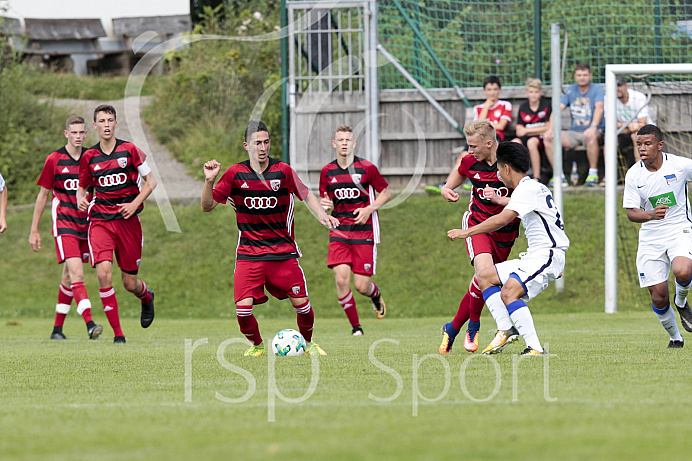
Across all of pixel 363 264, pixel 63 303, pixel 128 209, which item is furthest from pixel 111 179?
pixel 363 264

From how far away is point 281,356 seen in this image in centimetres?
812

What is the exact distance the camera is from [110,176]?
10.4m

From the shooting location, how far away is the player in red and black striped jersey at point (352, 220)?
11703mm

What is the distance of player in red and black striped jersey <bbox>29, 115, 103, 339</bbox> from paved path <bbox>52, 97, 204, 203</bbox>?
836cm

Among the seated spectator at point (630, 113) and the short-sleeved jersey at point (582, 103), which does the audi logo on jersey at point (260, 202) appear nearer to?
the seated spectator at point (630, 113)

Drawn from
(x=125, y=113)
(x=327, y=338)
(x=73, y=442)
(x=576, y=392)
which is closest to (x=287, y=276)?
(x=327, y=338)

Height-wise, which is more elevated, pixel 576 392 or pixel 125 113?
pixel 125 113

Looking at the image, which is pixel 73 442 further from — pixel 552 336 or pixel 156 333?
pixel 156 333

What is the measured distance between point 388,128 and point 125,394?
14323 mm

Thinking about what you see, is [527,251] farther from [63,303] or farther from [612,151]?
[63,303]

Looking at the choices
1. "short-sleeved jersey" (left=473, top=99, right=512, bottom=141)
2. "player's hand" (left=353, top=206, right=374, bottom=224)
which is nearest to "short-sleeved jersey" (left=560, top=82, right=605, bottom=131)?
"short-sleeved jersey" (left=473, top=99, right=512, bottom=141)

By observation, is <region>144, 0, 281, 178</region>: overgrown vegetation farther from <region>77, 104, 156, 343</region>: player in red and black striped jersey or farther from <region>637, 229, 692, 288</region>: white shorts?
<region>637, 229, 692, 288</region>: white shorts

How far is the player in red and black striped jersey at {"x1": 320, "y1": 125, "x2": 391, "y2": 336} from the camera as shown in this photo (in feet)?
38.4

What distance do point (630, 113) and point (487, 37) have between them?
4.14 metres
